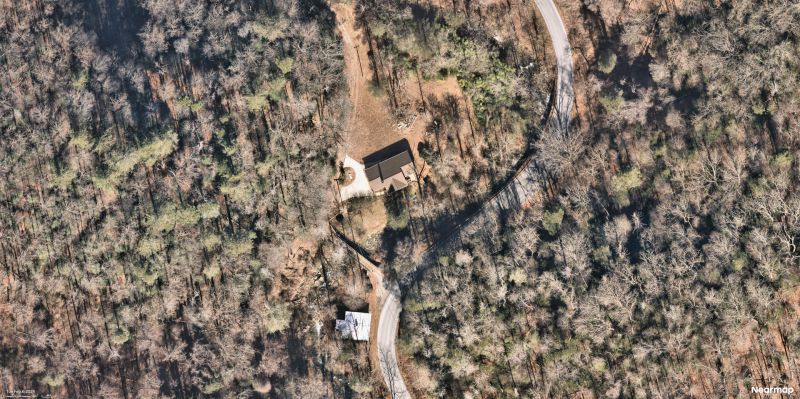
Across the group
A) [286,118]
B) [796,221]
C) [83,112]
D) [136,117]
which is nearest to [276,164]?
[286,118]

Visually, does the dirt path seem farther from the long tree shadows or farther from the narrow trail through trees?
the long tree shadows

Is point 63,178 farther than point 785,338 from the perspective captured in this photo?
Yes

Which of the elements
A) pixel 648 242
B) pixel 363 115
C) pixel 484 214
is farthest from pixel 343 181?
pixel 648 242

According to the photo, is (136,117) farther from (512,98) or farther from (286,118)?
(512,98)

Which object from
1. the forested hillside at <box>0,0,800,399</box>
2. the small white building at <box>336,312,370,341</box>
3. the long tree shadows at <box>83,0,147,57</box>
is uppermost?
the long tree shadows at <box>83,0,147,57</box>

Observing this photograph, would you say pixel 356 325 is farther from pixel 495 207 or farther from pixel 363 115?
pixel 363 115

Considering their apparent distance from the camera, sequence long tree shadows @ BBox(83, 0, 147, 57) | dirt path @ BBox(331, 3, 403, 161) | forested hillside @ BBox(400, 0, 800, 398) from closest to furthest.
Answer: forested hillside @ BBox(400, 0, 800, 398) < dirt path @ BBox(331, 3, 403, 161) < long tree shadows @ BBox(83, 0, 147, 57)

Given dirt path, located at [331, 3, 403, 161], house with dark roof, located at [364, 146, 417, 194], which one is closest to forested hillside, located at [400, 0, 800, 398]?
house with dark roof, located at [364, 146, 417, 194]
